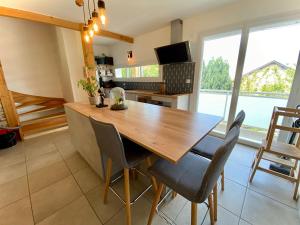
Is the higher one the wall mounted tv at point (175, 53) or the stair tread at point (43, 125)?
the wall mounted tv at point (175, 53)

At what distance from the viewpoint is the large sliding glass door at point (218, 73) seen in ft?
8.93

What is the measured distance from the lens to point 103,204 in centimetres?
145

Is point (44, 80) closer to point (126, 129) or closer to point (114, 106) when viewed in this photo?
point (114, 106)

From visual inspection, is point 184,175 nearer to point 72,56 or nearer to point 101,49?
point 72,56

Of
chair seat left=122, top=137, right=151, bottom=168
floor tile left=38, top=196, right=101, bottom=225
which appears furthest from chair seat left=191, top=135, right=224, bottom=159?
floor tile left=38, top=196, right=101, bottom=225

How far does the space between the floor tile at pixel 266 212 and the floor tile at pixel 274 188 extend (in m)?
0.09

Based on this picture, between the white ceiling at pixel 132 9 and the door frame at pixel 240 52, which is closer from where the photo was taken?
the door frame at pixel 240 52

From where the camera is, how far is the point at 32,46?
379 centimetres

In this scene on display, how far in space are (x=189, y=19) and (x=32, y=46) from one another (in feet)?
14.3

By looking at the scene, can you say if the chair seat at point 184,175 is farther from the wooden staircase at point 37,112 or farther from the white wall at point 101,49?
the white wall at point 101,49

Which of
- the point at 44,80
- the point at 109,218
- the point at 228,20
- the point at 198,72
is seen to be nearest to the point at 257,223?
the point at 109,218

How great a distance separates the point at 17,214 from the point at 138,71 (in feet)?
14.5

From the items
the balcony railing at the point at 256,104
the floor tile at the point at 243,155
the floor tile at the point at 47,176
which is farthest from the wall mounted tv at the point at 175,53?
the floor tile at the point at 47,176

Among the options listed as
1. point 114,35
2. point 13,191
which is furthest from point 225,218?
point 114,35
